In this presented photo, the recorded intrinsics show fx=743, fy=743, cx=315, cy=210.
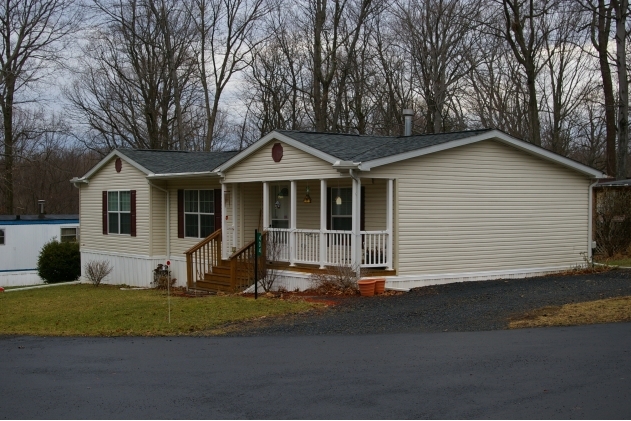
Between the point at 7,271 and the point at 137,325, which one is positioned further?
the point at 7,271

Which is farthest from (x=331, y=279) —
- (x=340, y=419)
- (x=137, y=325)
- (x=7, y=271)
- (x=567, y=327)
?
(x=7, y=271)

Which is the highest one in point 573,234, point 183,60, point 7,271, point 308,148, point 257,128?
point 183,60

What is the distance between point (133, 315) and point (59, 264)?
15229 millimetres

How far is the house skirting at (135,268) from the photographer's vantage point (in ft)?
74.3

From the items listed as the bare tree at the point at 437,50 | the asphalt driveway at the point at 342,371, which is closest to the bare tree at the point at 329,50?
the bare tree at the point at 437,50

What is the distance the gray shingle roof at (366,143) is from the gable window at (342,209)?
122cm

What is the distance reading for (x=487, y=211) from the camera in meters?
17.6

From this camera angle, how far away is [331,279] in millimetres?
16078

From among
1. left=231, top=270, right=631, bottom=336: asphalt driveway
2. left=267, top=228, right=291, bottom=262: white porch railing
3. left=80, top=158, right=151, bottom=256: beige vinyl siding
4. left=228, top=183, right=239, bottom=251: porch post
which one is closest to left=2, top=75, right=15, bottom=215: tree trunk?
left=80, top=158, right=151, bottom=256: beige vinyl siding

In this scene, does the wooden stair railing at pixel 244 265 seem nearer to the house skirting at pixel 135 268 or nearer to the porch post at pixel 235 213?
the porch post at pixel 235 213

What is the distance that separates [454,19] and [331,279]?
23.5 meters

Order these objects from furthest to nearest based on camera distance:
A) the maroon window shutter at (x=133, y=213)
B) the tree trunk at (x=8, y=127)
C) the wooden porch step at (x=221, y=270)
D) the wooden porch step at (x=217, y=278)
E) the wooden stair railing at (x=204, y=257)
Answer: the tree trunk at (x=8, y=127), the maroon window shutter at (x=133, y=213), the wooden stair railing at (x=204, y=257), the wooden porch step at (x=221, y=270), the wooden porch step at (x=217, y=278)

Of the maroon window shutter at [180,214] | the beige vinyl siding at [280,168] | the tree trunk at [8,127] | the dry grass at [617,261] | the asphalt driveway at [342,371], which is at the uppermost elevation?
the tree trunk at [8,127]

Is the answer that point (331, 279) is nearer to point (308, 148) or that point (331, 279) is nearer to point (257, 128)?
point (308, 148)
